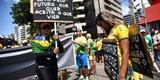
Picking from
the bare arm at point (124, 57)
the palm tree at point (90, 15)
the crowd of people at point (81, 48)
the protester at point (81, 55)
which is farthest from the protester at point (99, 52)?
the palm tree at point (90, 15)

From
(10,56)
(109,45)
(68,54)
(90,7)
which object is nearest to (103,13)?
(109,45)

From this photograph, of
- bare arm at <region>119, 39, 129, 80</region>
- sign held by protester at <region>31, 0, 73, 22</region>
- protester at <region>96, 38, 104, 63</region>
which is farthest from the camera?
protester at <region>96, 38, 104, 63</region>

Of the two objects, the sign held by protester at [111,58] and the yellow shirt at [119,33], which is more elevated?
the yellow shirt at [119,33]

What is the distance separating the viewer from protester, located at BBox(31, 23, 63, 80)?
762 cm

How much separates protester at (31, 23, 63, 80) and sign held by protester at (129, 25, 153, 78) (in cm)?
328

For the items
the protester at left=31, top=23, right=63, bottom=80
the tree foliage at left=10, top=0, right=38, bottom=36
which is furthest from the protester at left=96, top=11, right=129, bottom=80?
the tree foliage at left=10, top=0, right=38, bottom=36

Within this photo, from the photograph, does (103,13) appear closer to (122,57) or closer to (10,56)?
(122,57)

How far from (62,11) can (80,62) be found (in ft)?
10.3

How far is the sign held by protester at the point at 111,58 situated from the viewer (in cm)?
454

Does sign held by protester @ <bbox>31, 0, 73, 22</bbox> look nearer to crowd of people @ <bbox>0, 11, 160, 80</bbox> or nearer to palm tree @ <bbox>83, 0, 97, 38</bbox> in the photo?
crowd of people @ <bbox>0, 11, 160, 80</bbox>

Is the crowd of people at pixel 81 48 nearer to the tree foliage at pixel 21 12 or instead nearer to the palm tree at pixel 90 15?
the tree foliage at pixel 21 12

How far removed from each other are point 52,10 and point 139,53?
6.36 meters

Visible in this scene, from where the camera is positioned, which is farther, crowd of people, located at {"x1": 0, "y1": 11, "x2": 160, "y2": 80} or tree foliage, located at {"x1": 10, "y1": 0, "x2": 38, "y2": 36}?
tree foliage, located at {"x1": 10, "y1": 0, "x2": 38, "y2": 36}

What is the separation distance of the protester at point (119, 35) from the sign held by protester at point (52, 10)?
5480 mm
